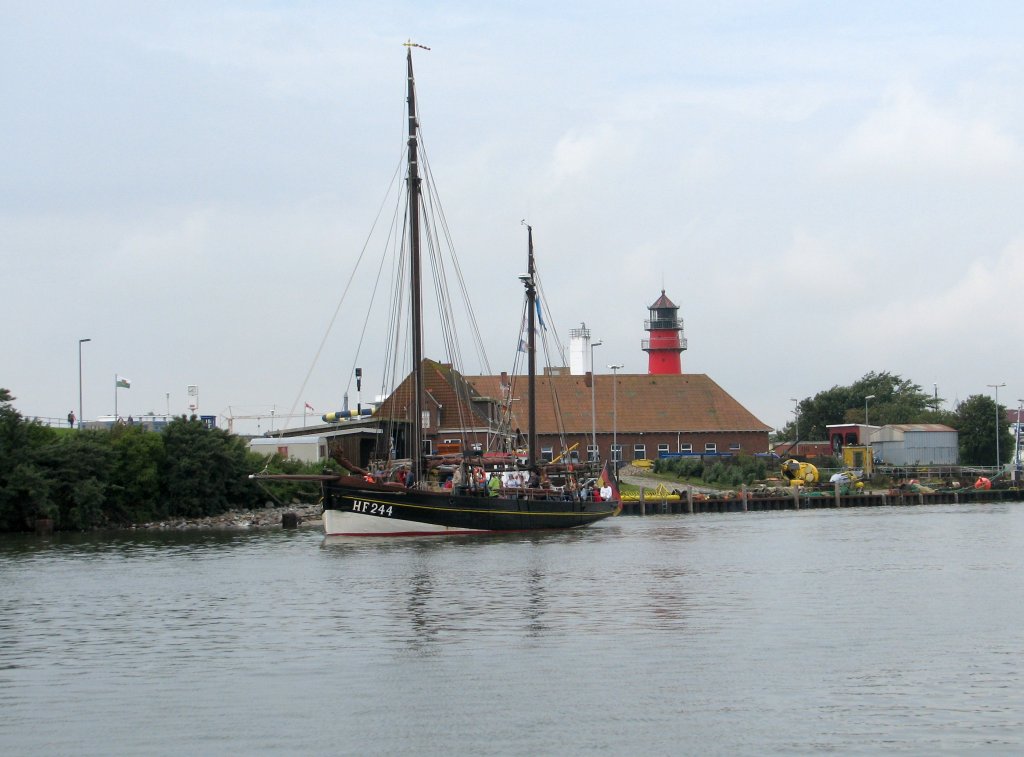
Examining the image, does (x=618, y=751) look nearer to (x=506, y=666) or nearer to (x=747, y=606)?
(x=506, y=666)

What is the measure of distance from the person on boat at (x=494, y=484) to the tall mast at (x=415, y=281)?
3.20 m

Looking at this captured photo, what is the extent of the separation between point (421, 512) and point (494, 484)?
484cm

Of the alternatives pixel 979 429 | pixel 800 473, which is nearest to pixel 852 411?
pixel 979 429

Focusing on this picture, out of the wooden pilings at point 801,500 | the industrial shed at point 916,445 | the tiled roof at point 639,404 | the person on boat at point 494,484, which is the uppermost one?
the tiled roof at point 639,404

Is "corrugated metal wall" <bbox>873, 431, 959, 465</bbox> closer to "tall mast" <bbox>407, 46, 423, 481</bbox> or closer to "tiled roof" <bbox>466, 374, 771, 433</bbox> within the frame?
"tiled roof" <bbox>466, 374, 771, 433</bbox>

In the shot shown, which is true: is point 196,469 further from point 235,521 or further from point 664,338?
point 664,338

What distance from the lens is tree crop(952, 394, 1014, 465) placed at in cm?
11950

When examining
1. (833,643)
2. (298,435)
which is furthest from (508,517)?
(833,643)

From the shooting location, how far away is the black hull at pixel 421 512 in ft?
169

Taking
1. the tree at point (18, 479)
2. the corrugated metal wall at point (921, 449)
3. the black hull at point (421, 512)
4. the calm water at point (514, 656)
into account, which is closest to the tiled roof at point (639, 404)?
the corrugated metal wall at point (921, 449)

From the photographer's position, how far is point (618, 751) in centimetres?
1598

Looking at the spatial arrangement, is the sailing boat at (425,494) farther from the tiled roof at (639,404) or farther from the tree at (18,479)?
the tiled roof at (639,404)

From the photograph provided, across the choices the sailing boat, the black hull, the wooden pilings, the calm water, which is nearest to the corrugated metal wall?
the wooden pilings

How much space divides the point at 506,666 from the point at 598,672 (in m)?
1.55
